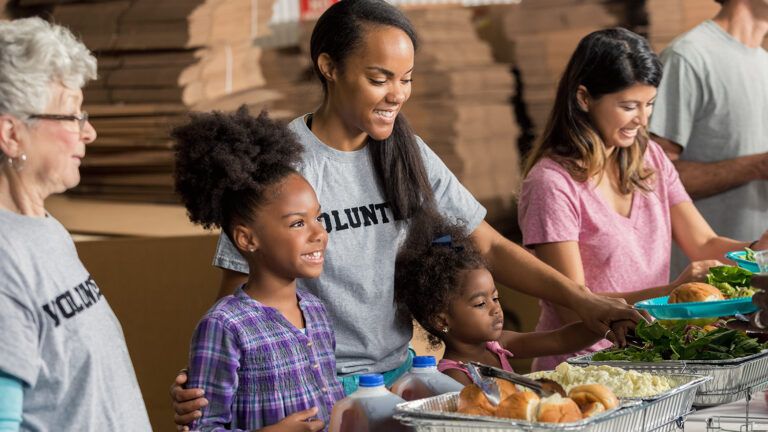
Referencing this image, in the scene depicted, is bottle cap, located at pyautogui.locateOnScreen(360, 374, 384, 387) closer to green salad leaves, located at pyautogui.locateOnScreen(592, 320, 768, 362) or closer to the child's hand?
the child's hand

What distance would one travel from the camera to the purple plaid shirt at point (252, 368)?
5.92 feet

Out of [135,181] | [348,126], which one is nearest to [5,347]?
[348,126]

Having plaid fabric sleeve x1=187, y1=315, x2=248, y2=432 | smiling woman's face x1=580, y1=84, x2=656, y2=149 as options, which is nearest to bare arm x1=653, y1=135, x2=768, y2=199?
smiling woman's face x1=580, y1=84, x2=656, y2=149

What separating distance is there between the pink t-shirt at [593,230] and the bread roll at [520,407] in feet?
3.78

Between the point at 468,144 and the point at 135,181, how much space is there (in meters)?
1.26

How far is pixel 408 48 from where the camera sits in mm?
2199

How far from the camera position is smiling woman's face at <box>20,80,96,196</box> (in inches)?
61.1

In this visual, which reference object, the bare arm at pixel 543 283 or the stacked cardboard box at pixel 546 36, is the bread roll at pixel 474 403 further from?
the stacked cardboard box at pixel 546 36

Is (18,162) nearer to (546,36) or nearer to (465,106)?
(465,106)

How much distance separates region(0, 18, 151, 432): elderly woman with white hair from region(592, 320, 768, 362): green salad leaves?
92 cm

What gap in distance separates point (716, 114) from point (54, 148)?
7.87 feet

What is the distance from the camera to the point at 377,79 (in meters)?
2.17

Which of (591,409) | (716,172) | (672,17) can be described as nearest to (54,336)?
(591,409)

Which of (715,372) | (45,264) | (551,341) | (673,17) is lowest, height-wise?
(551,341)
